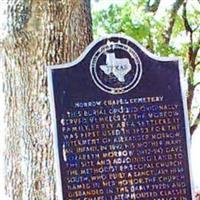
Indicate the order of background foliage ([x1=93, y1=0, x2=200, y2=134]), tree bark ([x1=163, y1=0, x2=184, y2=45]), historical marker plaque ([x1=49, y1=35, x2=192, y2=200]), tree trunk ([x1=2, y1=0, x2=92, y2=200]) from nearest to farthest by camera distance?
historical marker plaque ([x1=49, y1=35, x2=192, y2=200])
tree trunk ([x1=2, y1=0, x2=92, y2=200])
background foliage ([x1=93, y1=0, x2=200, y2=134])
tree bark ([x1=163, y1=0, x2=184, y2=45])

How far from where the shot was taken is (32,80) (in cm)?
484

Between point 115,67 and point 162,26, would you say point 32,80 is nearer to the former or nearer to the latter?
point 115,67

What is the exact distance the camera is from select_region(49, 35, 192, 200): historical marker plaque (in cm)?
412

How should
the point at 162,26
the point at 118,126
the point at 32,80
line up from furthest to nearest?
the point at 162,26 → the point at 32,80 → the point at 118,126

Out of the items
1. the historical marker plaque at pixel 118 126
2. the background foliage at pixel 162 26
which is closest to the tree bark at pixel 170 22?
the background foliage at pixel 162 26

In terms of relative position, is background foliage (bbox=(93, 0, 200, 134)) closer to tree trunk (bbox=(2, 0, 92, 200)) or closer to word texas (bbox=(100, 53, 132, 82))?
tree trunk (bbox=(2, 0, 92, 200))

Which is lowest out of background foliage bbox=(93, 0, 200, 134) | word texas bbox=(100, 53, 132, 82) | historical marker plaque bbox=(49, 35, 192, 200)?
historical marker plaque bbox=(49, 35, 192, 200)

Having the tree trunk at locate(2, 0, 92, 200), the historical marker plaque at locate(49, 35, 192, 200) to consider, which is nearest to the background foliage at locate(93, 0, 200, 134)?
the tree trunk at locate(2, 0, 92, 200)

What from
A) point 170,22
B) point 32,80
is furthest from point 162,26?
point 32,80

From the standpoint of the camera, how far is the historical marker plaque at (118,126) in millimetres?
4125

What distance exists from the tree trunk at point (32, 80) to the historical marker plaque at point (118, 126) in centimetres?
63

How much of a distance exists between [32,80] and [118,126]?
992mm

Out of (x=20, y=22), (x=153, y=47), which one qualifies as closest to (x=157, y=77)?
(x=20, y=22)

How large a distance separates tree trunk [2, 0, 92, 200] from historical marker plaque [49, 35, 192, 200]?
2.05ft
